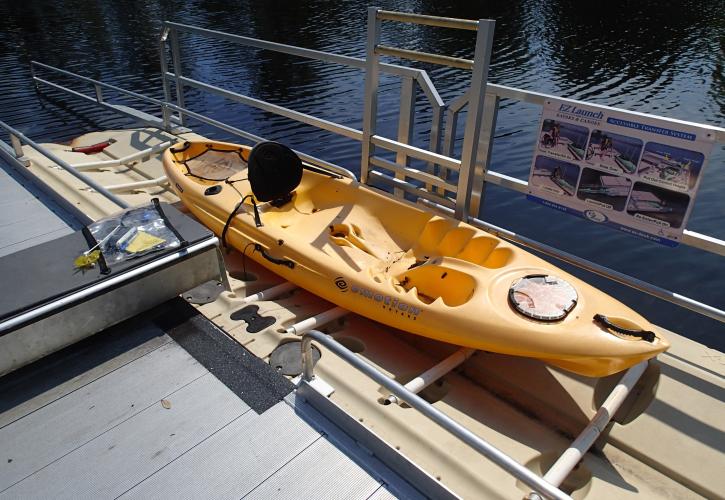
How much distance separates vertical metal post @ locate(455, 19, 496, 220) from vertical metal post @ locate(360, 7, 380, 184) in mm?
1069

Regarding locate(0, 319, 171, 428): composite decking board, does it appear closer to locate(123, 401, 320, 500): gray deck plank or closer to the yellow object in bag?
the yellow object in bag

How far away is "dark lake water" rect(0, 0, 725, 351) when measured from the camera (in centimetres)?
752

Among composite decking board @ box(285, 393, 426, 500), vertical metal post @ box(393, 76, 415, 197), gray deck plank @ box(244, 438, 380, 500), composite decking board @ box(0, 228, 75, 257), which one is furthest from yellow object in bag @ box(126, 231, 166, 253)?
vertical metal post @ box(393, 76, 415, 197)

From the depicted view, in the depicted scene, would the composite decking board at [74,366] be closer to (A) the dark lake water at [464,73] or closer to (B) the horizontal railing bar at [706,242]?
(B) the horizontal railing bar at [706,242]

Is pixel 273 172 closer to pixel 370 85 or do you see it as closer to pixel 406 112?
pixel 370 85

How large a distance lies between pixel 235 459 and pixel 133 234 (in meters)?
1.80

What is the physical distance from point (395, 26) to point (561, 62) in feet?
20.8

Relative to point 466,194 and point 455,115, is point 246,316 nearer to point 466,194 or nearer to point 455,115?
point 466,194

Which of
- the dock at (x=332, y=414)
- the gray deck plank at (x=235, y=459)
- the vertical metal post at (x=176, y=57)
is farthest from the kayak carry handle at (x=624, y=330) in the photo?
the vertical metal post at (x=176, y=57)

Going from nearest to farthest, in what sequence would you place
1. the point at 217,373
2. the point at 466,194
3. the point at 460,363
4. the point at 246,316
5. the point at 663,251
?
1. the point at 217,373
2. the point at 460,363
3. the point at 246,316
4. the point at 466,194
5. the point at 663,251

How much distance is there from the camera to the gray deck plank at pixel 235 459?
267 centimetres

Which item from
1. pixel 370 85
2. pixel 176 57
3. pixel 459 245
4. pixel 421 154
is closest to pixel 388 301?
pixel 459 245

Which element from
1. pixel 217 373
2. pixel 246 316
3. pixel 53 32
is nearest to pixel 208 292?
pixel 246 316

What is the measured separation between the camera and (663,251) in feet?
23.7
